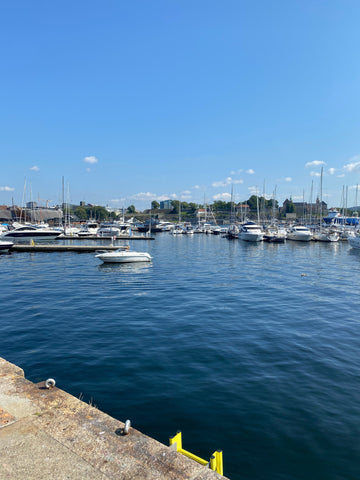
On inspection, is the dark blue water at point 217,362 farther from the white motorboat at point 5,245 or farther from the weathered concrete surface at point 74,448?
the white motorboat at point 5,245

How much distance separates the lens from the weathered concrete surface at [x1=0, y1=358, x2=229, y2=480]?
441 cm

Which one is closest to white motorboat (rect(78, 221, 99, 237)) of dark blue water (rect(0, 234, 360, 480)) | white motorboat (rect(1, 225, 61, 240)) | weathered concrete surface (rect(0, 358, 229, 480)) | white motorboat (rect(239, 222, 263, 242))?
white motorboat (rect(1, 225, 61, 240))

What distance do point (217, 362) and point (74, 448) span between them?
6612 millimetres

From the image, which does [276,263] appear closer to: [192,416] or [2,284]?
[2,284]

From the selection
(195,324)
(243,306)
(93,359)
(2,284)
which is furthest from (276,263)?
(93,359)

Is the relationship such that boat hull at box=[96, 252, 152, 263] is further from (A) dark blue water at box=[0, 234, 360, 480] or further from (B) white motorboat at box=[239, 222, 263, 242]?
(B) white motorboat at box=[239, 222, 263, 242]

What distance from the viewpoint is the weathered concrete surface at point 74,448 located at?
441 centimetres

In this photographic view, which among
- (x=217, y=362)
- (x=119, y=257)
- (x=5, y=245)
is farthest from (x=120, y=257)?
(x=217, y=362)

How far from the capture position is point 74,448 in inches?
193

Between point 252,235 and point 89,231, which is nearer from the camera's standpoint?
point 252,235

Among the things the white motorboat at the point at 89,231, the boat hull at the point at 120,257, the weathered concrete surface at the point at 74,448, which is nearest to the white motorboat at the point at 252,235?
the white motorboat at the point at 89,231

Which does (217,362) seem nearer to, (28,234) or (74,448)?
(74,448)

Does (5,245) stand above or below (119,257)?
above

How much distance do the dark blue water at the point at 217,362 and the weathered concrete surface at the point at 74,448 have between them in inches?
73.7
